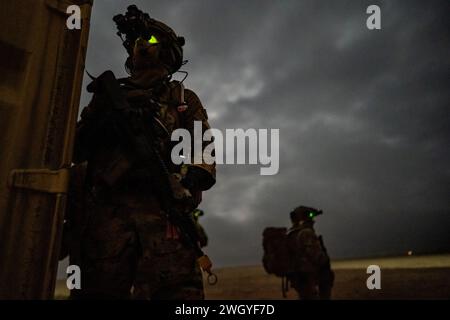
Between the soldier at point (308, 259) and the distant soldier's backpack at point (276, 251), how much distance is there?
13 cm

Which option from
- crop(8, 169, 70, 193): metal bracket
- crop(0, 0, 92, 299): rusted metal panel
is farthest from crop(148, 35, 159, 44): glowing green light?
crop(8, 169, 70, 193): metal bracket

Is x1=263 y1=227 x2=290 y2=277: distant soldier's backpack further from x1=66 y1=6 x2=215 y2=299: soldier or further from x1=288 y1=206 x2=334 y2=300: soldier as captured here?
x1=66 y1=6 x2=215 y2=299: soldier

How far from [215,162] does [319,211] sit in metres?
5.48

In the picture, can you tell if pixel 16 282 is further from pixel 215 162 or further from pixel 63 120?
pixel 215 162

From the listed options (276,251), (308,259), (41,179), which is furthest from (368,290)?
(41,179)

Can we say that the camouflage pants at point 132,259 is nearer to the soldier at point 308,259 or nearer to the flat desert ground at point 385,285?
the soldier at point 308,259

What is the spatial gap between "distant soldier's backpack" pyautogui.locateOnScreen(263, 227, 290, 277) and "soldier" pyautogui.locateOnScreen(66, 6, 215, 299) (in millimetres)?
5091

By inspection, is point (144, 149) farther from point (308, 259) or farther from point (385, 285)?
point (385, 285)

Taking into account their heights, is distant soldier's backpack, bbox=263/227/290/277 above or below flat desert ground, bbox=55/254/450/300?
above

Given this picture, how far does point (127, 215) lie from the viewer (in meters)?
2.49

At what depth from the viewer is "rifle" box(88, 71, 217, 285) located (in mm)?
2439

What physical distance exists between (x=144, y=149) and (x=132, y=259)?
742mm

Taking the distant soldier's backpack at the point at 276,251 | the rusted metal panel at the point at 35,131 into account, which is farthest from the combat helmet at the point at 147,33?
the distant soldier's backpack at the point at 276,251
